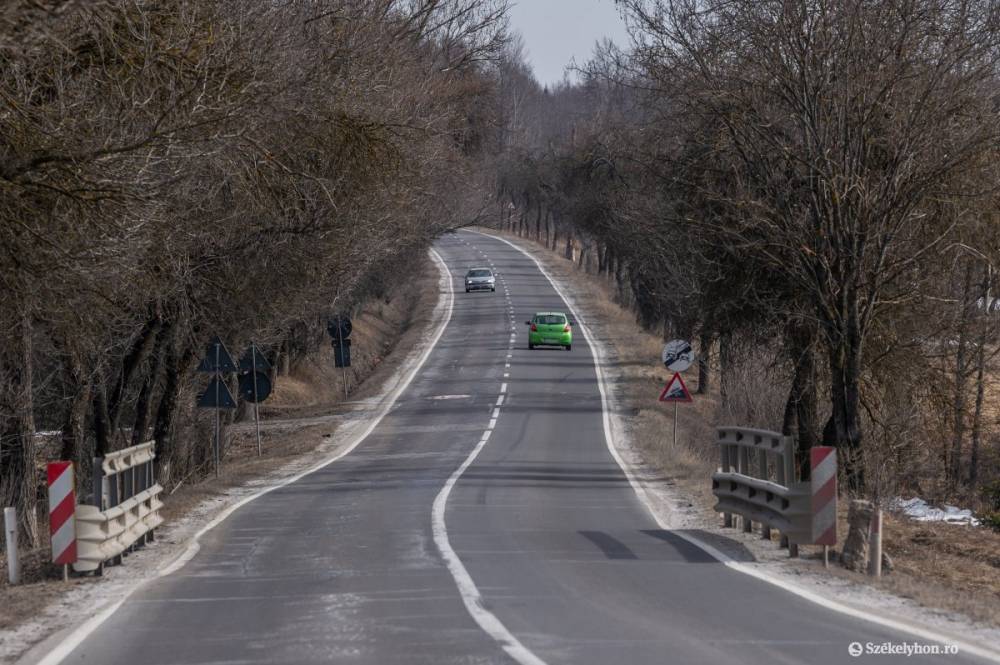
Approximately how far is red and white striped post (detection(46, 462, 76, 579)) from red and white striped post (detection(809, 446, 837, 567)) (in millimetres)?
6211

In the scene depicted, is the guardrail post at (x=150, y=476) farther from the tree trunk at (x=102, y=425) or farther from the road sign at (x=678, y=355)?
the road sign at (x=678, y=355)

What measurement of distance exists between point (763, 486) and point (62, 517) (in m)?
6.28

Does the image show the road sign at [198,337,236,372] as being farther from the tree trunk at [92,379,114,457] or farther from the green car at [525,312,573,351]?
the green car at [525,312,573,351]

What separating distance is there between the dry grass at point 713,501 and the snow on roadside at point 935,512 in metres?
2.54

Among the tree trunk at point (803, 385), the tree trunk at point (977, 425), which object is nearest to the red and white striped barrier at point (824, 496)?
the tree trunk at point (803, 385)

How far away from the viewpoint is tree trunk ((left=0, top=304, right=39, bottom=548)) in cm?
1750

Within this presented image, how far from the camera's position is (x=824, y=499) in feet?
35.0

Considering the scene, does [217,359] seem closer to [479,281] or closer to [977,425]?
[977,425]

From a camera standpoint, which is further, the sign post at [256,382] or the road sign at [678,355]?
the road sign at [678,355]

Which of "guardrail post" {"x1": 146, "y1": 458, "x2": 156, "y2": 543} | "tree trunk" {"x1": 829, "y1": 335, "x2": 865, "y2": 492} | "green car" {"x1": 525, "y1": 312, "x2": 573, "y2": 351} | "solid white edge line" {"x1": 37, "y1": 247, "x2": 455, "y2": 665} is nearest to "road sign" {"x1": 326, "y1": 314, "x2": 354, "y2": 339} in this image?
"solid white edge line" {"x1": 37, "y1": 247, "x2": 455, "y2": 665}

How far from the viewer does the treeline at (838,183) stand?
16734mm

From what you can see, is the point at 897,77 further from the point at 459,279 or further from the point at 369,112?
the point at 459,279

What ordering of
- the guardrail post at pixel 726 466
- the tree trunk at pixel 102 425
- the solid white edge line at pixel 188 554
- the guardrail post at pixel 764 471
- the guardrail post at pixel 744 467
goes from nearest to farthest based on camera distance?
the solid white edge line at pixel 188 554
the guardrail post at pixel 764 471
the guardrail post at pixel 744 467
the guardrail post at pixel 726 466
the tree trunk at pixel 102 425

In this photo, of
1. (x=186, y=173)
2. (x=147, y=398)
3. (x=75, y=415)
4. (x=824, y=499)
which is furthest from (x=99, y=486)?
(x=147, y=398)
